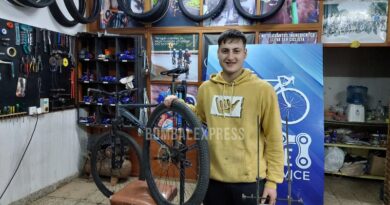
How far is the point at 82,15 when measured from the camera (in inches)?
151

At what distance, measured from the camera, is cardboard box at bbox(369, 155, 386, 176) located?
155 inches

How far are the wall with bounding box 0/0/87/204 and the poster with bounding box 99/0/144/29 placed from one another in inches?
13.2

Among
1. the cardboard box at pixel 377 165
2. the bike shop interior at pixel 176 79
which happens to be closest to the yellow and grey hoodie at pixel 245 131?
the bike shop interior at pixel 176 79

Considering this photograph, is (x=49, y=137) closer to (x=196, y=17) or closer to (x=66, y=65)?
(x=66, y=65)

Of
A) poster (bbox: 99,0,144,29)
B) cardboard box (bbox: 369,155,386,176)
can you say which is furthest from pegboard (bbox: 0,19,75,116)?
cardboard box (bbox: 369,155,386,176)

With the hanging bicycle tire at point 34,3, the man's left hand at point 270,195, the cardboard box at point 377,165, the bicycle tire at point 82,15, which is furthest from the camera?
the cardboard box at point 377,165

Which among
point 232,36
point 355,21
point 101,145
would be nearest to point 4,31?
point 101,145

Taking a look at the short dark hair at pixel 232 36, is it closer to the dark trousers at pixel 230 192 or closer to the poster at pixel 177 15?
the dark trousers at pixel 230 192

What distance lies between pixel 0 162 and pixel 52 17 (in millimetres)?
1774

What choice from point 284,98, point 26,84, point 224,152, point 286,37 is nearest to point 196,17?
point 286,37

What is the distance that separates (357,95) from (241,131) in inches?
133

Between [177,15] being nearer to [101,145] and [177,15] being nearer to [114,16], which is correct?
[114,16]

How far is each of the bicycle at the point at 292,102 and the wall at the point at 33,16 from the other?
9.12 feet

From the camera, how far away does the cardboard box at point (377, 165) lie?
12.9 ft
